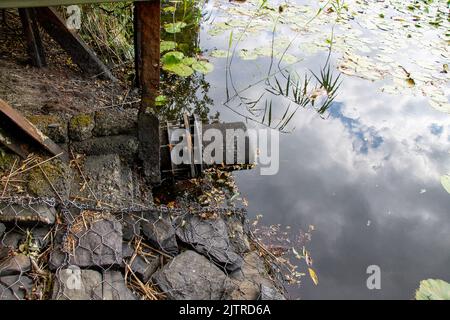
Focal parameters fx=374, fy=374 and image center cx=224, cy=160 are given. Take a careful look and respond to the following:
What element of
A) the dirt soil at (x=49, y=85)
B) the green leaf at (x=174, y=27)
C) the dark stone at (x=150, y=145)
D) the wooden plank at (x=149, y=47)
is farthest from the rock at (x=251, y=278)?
the green leaf at (x=174, y=27)

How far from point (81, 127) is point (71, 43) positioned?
3.53 feet

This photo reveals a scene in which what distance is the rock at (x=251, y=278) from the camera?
197 cm

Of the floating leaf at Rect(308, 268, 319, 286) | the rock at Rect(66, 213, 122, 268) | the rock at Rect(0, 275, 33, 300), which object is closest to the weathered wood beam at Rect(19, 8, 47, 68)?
the rock at Rect(66, 213, 122, 268)

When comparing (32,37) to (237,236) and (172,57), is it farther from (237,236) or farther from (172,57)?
(237,236)

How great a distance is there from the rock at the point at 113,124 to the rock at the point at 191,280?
0.97 m

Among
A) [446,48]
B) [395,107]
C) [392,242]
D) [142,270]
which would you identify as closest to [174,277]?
[142,270]

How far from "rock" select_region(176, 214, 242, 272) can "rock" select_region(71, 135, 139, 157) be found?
637 millimetres

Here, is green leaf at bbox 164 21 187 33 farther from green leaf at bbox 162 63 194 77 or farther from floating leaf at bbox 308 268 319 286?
floating leaf at bbox 308 268 319 286

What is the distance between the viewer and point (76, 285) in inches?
69.2

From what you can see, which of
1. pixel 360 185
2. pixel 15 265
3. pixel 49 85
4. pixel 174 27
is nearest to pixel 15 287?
pixel 15 265

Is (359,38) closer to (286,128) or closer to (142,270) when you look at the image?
(286,128)

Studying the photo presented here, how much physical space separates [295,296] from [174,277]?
75 centimetres

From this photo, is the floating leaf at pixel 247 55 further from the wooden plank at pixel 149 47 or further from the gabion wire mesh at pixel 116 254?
the gabion wire mesh at pixel 116 254

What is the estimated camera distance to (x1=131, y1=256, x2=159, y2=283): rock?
1.97m
